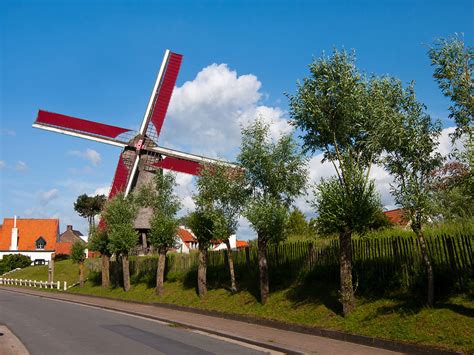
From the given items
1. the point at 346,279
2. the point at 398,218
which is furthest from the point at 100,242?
the point at 346,279

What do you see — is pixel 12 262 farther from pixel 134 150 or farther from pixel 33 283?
pixel 134 150

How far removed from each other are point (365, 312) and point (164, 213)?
21531 mm

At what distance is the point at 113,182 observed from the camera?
47.2 meters

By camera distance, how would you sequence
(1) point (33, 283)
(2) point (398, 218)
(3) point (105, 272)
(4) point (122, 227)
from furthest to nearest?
(1) point (33, 283), (3) point (105, 272), (4) point (122, 227), (2) point (398, 218)

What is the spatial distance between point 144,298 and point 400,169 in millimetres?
22195

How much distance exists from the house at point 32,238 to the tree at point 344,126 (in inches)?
3003

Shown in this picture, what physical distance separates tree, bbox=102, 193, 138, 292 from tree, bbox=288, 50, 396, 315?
23.5 meters

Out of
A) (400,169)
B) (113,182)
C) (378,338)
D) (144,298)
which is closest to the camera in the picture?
(378,338)

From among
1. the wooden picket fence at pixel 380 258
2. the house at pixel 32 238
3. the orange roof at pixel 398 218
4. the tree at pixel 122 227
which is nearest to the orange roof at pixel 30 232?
the house at pixel 32 238

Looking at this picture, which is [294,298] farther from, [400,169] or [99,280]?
[99,280]

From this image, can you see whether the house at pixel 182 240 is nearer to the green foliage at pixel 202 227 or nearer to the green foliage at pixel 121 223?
the green foliage at pixel 202 227

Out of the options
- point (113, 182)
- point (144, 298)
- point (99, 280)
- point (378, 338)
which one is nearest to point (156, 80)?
point (113, 182)

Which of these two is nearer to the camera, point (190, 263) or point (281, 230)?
point (281, 230)

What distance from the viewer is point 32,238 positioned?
3578 inches
